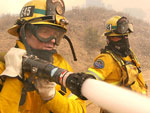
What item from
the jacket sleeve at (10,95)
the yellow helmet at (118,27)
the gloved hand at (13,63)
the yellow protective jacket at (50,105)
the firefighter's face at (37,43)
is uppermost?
the yellow helmet at (118,27)

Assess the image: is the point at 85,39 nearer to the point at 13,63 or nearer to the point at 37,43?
the point at 37,43

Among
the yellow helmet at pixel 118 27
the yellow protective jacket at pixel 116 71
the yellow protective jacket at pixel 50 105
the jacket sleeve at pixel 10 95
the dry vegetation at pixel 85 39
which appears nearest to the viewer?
the jacket sleeve at pixel 10 95

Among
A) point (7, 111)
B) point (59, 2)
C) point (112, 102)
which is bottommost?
point (7, 111)

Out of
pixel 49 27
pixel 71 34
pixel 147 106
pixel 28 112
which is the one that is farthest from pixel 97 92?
pixel 71 34

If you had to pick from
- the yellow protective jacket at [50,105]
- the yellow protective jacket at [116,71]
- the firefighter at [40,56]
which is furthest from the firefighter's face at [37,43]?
the yellow protective jacket at [116,71]

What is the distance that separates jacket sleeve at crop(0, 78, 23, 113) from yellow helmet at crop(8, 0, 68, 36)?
864 millimetres

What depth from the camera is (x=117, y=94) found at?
1047mm

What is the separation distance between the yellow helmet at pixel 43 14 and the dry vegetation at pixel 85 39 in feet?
31.4

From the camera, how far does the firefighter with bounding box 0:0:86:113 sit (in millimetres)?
1771

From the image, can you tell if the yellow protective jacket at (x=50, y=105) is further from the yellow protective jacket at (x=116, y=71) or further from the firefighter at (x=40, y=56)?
the yellow protective jacket at (x=116, y=71)

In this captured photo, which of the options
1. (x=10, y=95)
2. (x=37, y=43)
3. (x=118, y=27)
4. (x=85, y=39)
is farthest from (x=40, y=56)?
(x=85, y=39)

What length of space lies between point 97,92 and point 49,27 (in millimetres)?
1417

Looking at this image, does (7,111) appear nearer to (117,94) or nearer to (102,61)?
(117,94)

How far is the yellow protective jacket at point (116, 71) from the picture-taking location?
3.57 metres
